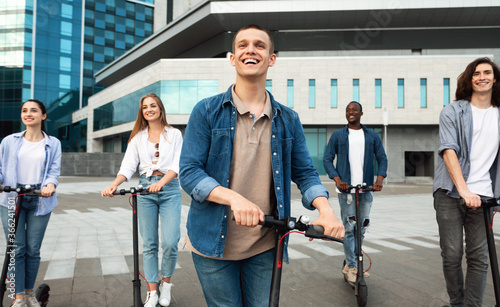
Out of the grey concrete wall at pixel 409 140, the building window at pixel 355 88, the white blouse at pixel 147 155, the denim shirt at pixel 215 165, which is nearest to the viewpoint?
the denim shirt at pixel 215 165

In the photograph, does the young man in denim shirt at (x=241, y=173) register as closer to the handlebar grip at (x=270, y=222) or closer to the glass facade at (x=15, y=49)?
the handlebar grip at (x=270, y=222)

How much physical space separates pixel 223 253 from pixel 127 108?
40721 millimetres

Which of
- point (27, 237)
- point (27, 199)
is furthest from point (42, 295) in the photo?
point (27, 199)

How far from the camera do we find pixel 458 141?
314cm

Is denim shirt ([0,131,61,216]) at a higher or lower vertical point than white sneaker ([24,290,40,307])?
higher

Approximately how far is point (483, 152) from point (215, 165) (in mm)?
2443

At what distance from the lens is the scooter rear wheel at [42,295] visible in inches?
138

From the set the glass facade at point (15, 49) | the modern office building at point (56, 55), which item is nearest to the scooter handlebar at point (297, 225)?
the modern office building at point (56, 55)

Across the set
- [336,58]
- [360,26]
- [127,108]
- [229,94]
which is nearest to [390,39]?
[360,26]

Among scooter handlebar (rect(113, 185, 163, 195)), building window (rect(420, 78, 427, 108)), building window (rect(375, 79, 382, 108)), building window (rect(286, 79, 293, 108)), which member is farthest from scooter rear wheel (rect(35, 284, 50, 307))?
building window (rect(420, 78, 427, 108))

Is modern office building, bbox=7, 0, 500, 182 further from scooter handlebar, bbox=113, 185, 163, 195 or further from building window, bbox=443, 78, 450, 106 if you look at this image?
scooter handlebar, bbox=113, 185, 163, 195

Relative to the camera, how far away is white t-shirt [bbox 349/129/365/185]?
4.57 m

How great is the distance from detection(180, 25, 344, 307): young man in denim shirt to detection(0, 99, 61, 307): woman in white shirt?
2.13m

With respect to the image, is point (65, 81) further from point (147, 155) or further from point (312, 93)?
point (147, 155)
